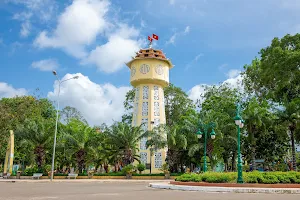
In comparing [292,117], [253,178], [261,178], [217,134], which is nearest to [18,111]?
A: [217,134]

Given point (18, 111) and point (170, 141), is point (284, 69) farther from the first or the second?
point (18, 111)

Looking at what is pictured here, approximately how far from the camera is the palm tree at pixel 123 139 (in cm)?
3328

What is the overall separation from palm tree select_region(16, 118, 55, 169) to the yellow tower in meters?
11.0

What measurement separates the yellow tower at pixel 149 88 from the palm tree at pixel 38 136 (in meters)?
11.0

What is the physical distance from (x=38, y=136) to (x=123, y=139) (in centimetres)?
919

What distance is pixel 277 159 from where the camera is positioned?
40.1 metres

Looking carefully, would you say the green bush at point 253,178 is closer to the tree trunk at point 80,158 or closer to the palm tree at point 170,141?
the palm tree at point 170,141

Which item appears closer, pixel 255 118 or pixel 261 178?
pixel 261 178

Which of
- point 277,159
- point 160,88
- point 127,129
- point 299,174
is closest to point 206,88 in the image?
point 160,88

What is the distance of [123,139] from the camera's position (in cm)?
3322

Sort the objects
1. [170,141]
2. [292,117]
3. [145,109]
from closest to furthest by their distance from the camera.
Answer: [292,117] → [170,141] → [145,109]

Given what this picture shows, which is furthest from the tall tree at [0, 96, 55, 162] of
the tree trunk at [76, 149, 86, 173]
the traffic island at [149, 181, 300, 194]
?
the traffic island at [149, 181, 300, 194]

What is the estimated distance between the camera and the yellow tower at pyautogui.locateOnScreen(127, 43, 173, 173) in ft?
129

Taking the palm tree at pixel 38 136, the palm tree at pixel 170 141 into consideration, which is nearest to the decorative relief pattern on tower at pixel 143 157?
the palm tree at pixel 170 141
